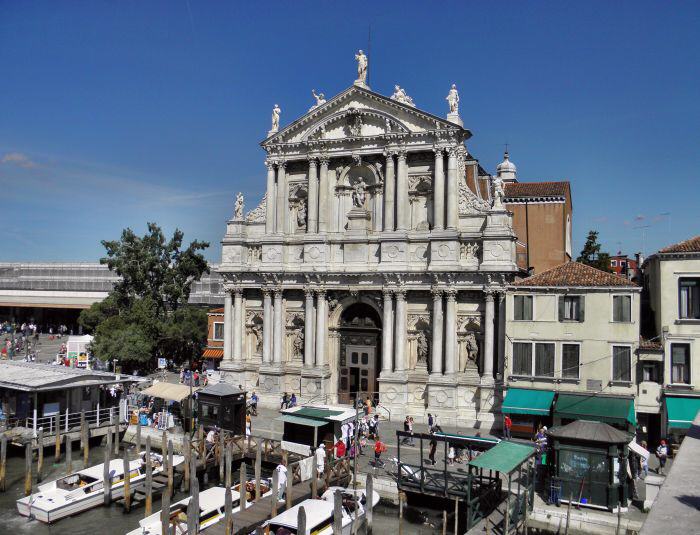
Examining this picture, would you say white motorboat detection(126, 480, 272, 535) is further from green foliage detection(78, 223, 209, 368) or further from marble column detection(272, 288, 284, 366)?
green foliage detection(78, 223, 209, 368)

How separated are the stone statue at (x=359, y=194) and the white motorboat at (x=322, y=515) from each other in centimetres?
1798

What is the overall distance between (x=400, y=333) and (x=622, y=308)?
431 inches

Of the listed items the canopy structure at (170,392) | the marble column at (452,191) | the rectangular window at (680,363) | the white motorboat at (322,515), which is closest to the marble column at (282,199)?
the marble column at (452,191)

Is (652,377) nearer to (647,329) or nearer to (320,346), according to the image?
(647,329)

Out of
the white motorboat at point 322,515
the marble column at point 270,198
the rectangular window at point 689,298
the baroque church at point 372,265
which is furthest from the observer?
the marble column at point 270,198

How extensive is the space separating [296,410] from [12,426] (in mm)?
13898

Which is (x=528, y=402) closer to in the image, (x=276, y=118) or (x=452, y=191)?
(x=452, y=191)

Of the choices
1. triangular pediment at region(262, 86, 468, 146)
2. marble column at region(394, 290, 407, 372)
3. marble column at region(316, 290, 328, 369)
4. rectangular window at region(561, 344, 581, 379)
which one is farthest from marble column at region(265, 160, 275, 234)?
rectangular window at region(561, 344, 581, 379)

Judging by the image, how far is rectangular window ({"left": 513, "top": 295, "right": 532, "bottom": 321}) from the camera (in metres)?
30.7

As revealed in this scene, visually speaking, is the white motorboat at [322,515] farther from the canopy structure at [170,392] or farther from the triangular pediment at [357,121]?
the triangular pediment at [357,121]

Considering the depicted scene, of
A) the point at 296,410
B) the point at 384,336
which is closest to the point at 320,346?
the point at 384,336

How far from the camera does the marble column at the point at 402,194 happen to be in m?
34.8

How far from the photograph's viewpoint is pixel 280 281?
3725cm

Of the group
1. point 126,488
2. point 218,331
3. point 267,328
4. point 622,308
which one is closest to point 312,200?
point 267,328
